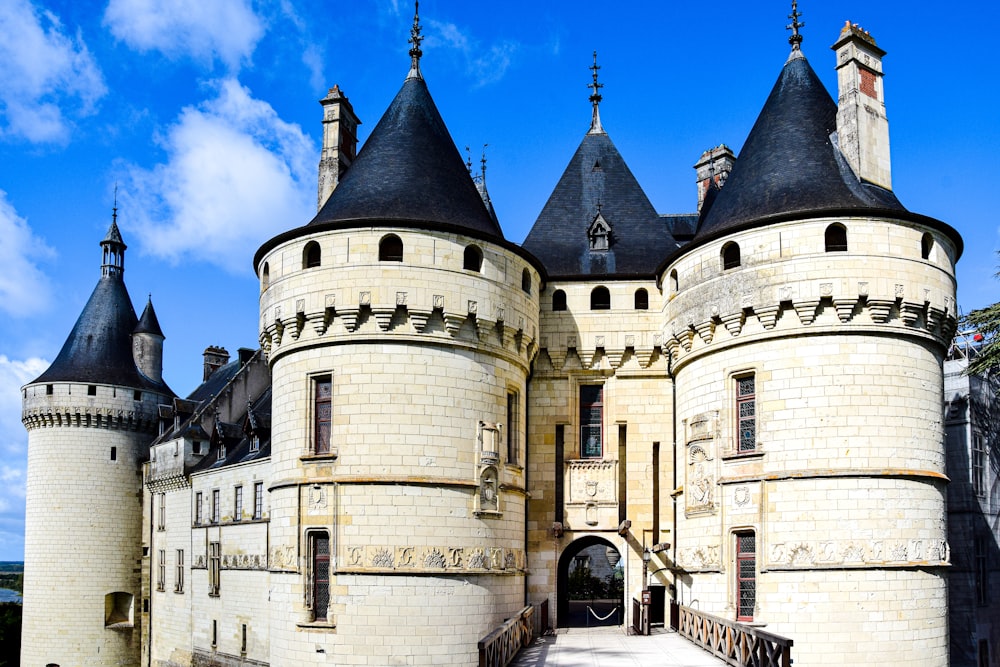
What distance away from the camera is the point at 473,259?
2169 cm

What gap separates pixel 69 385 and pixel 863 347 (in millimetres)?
34096

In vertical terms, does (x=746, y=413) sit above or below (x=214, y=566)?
above

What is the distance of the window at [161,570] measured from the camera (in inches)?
1556

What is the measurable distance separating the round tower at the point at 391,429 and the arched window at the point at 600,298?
379 cm

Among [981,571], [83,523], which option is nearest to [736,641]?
[981,571]

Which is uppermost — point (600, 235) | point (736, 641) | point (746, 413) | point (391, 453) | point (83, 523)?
point (600, 235)

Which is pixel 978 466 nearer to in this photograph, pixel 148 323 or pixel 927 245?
pixel 927 245

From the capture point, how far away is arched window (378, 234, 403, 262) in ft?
68.0

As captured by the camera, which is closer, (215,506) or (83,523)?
(215,506)

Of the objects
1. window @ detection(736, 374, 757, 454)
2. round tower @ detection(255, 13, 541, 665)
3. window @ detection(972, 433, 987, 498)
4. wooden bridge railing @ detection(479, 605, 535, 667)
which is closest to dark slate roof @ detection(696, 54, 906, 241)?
window @ detection(736, 374, 757, 454)

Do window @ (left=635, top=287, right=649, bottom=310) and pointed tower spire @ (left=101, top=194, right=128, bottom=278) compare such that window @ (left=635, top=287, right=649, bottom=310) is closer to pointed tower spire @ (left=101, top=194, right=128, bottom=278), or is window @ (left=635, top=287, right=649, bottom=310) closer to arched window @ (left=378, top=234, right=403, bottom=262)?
arched window @ (left=378, top=234, right=403, bottom=262)

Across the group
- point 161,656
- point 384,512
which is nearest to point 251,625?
point 161,656

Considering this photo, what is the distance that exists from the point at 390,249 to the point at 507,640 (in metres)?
8.22

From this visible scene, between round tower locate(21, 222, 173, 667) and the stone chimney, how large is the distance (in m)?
26.2
